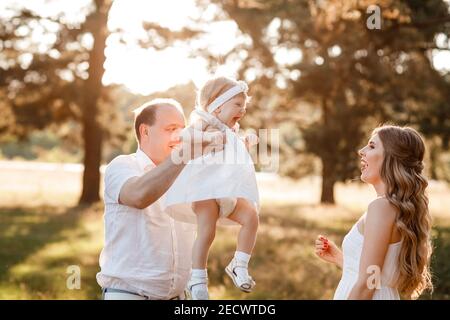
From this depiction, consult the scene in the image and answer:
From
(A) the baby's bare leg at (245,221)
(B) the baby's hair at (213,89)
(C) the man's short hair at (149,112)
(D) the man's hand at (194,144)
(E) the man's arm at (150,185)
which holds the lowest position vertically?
(A) the baby's bare leg at (245,221)

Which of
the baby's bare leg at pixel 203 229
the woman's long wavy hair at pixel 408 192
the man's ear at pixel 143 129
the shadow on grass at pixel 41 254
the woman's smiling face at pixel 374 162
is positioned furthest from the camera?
the shadow on grass at pixel 41 254

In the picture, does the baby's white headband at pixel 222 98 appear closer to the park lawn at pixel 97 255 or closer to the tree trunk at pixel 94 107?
the park lawn at pixel 97 255

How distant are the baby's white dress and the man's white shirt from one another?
13cm

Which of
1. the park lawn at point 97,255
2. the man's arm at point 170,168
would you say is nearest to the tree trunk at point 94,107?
the park lawn at point 97,255

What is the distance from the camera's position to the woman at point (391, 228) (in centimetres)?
354

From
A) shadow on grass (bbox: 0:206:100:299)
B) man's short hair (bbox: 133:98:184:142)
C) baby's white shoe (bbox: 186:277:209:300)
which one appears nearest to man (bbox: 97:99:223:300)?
man's short hair (bbox: 133:98:184:142)

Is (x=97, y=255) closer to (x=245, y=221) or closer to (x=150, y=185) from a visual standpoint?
(x=245, y=221)

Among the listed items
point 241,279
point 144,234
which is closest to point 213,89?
point 144,234

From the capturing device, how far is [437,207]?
1184 inches

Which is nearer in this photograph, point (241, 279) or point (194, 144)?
point (194, 144)

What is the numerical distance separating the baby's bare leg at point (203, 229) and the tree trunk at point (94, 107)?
17.6 meters

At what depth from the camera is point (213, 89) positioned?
13.5ft

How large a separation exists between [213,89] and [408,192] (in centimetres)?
131

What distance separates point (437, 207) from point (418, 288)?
90.1 feet
